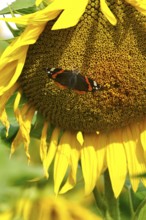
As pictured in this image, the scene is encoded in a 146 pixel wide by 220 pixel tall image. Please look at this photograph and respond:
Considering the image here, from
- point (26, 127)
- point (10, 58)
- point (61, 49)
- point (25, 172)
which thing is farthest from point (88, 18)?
point (25, 172)

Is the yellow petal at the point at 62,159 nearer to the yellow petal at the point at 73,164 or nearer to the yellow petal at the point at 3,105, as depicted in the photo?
the yellow petal at the point at 73,164

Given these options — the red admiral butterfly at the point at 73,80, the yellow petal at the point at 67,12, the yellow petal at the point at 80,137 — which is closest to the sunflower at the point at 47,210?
the yellow petal at the point at 80,137

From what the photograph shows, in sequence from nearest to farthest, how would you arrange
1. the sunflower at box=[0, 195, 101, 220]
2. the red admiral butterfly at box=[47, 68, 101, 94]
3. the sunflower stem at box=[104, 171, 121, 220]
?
the sunflower at box=[0, 195, 101, 220] < the red admiral butterfly at box=[47, 68, 101, 94] < the sunflower stem at box=[104, 171, 121, 220]

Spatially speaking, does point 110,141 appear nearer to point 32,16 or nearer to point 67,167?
point 67,167

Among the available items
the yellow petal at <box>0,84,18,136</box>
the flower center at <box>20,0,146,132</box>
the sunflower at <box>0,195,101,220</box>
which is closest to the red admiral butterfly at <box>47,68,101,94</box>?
the flower center at <box>20,0,146,132</box>

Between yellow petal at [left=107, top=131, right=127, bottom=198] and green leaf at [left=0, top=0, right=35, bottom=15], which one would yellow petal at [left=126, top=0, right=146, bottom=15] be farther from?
yellow petal at [left=107, top=131, right=127, bottom=198]

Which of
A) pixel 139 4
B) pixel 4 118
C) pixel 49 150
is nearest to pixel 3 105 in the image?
pixel 4 118

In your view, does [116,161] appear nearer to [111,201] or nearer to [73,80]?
[111,201]
